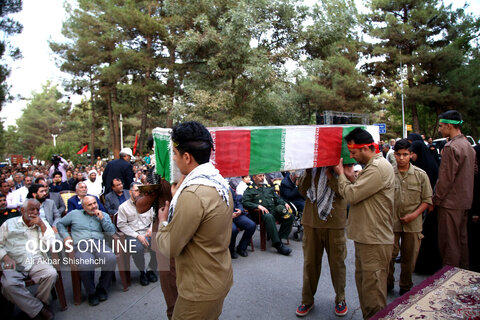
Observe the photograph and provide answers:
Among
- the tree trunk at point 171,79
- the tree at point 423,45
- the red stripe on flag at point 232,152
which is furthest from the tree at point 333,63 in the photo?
the red stripe on flag at point 232,152

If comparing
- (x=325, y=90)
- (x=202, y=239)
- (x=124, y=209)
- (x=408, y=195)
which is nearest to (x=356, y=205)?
(x=408, y=195)

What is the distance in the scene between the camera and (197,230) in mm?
1786

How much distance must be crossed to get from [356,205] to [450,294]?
0.92m

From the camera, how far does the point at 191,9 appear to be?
14914 mm

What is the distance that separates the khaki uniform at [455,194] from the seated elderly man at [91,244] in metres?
4.11

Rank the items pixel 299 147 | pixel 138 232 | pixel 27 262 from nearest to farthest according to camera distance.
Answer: pixel 299 147
pixel 27 262
pixel 138 232

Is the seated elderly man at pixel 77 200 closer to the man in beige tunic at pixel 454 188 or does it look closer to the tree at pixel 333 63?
the man in beige tunic at pixel 454 188

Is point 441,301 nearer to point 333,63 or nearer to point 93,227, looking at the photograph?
point 93,227

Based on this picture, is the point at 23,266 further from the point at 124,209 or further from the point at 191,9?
the point at 191,9

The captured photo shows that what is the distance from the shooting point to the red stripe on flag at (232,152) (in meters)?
2.39

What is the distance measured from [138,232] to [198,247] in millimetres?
3251

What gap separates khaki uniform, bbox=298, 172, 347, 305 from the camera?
3229 mm

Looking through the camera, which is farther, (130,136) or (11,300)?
(130,136)

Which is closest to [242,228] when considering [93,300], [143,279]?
[143,279]
